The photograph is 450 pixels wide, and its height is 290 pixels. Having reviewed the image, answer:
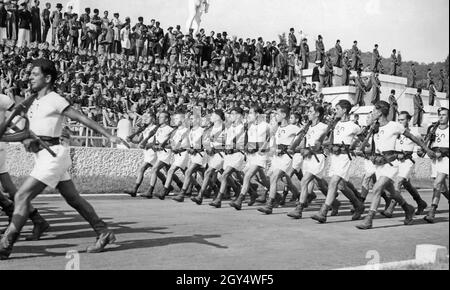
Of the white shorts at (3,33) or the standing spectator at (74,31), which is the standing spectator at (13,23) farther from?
the standing spectator at (74,31)

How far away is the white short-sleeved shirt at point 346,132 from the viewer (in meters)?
10.5

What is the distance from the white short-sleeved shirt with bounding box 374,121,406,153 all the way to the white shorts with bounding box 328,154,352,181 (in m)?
0.59

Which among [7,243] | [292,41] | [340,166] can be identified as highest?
[292,41]

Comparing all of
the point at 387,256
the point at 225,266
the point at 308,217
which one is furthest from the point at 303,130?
the point at 225,266

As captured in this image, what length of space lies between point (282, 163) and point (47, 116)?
19.0 feet

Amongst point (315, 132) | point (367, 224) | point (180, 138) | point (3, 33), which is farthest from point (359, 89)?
point (367, 224)

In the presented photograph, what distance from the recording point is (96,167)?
1638 centimetres

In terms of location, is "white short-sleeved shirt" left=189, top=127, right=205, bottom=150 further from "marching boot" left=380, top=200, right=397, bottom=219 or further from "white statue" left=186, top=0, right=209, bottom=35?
"white statue" left=186, top=0, right=209, bottom=35

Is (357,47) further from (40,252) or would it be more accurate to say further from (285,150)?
(40,252)

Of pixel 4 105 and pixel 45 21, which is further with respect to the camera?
pixel 45 21

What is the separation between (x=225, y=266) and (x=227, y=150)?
20.5ft

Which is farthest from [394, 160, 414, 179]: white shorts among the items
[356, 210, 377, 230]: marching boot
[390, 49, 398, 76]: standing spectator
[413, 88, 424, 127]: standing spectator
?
[390, 49, 398, 76]: standing spectator

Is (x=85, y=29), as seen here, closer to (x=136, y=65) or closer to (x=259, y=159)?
(x=136, y=65)

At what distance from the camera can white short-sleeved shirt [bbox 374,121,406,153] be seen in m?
9.71
